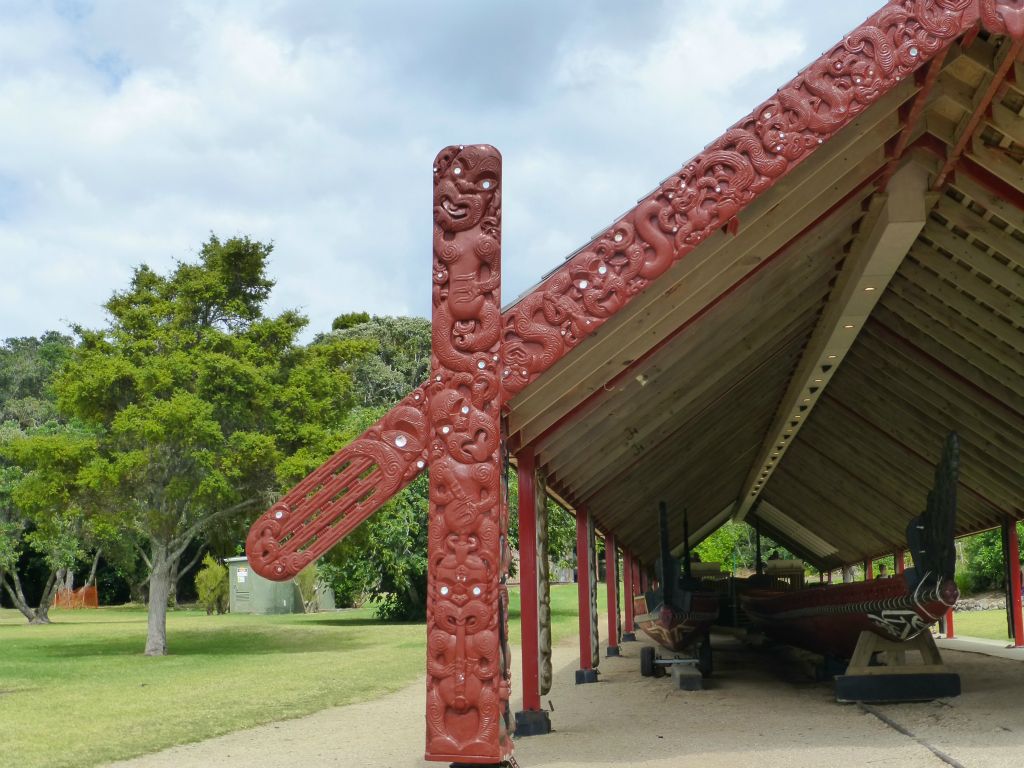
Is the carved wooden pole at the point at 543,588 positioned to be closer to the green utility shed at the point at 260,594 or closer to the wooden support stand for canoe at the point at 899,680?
the wooden support stand for canoe at the point at 899,680

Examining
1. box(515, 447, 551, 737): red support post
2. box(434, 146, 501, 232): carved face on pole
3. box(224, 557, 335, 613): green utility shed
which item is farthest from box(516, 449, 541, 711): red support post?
box(224, 557, 335, 613): green utility shed

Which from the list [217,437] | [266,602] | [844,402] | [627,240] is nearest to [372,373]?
[266,602]

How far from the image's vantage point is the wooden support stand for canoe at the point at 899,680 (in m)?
9.37

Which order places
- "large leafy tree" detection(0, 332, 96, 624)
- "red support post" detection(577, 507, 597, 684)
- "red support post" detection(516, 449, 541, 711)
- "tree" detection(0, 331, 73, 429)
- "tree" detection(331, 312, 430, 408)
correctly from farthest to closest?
"tree" detection(0, 331, 73, 429) → "tree" detection(331, 312, 430, 408) → "large leafy tree" detection(0, 332, 96, 624) → "red support post" detection(577, 507, 597, 684) → "red support post" detection(516, 449, 541, 711)

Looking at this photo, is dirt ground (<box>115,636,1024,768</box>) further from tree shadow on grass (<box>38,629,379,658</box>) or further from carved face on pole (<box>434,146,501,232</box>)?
tree shadow on grass (<box>38,629,379,658</box>)

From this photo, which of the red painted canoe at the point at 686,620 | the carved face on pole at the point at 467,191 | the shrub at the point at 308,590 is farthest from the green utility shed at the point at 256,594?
the carved face on pole at the point at 467,191

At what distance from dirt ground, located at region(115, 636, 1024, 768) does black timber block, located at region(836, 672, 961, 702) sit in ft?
0.46

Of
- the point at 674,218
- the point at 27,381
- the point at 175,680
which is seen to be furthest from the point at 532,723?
the point at 27,381

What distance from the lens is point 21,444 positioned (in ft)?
55.9

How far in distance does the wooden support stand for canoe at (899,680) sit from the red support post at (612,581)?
6.93m

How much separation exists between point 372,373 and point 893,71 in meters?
36.7

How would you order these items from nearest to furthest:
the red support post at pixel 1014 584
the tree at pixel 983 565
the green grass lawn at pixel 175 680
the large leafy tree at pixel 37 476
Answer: the green grass lawn at pixel 175 680
the red support post at pixel 1014 584
the large leafy tree at pixel 37 476
the tree at pixel 983 565

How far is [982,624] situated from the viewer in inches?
835

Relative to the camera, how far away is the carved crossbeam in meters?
4.97
